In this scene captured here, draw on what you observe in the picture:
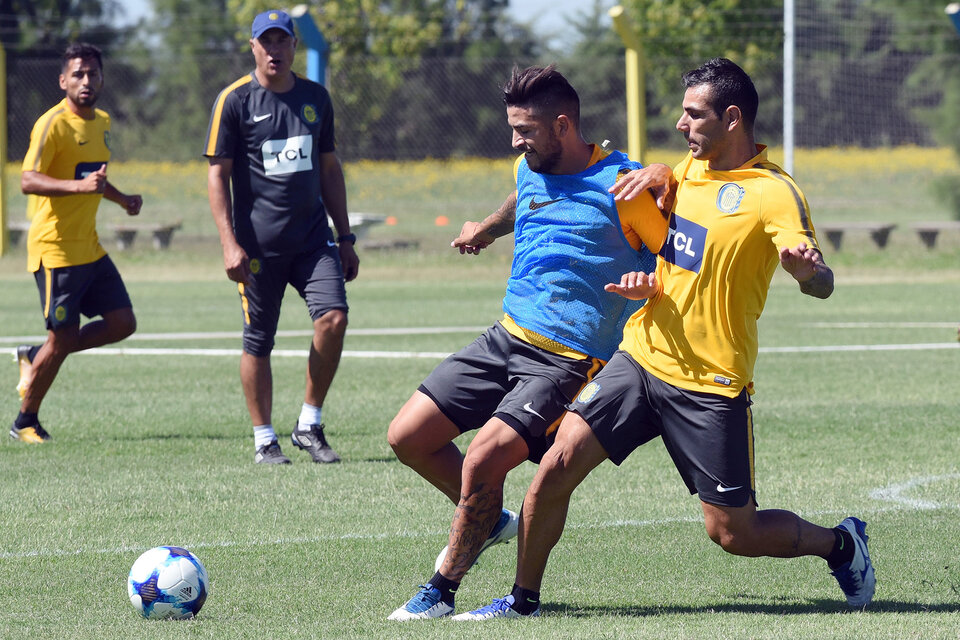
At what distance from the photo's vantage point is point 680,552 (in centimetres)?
564

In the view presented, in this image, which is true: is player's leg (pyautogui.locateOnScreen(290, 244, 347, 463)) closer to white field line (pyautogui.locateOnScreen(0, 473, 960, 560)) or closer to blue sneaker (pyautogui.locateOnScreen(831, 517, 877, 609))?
white field line (pyautogui.locateOnScreen(0, 473, 960, 560))

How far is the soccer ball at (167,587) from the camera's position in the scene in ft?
15.3

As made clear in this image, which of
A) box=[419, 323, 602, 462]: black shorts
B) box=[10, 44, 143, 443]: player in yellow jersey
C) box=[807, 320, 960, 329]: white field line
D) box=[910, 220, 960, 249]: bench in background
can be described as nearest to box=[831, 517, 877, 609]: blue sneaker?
box=[419, 323, 602, 462]: black shorts

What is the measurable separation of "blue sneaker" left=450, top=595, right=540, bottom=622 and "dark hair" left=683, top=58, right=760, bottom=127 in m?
1.79

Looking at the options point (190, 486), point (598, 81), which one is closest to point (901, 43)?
point (598, 81)

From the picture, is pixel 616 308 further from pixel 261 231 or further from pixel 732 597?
pixel 261 231

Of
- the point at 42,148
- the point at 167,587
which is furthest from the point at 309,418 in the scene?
the point at 167,587

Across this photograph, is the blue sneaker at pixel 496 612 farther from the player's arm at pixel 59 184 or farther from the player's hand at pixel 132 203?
the player's hand at pixel 132 203

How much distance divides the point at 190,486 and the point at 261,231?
1589mm

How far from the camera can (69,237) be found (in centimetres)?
856

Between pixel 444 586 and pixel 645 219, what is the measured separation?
1.45 m

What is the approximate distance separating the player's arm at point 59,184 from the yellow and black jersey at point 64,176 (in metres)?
0.07

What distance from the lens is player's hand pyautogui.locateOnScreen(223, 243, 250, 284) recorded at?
756cm

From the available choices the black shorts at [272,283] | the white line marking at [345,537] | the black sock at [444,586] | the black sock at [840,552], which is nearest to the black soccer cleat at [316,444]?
the black shorts at [272,283]
